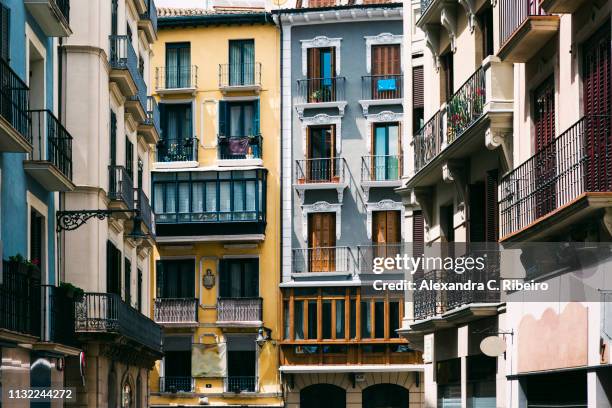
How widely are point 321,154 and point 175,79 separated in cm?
680

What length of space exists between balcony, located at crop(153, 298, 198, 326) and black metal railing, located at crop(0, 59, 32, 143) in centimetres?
3024

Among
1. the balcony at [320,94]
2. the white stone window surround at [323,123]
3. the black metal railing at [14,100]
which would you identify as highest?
the balcony at [320,94]

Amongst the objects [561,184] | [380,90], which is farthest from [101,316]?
[380,90]

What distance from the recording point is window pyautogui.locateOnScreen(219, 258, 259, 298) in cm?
5588

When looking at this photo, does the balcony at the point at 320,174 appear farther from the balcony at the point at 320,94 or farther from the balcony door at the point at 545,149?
the balcony door at the point at 545,149

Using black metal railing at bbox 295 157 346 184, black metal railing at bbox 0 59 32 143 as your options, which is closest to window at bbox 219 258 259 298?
black metal railing at bbox 295 157 346 184

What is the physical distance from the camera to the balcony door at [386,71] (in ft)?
183

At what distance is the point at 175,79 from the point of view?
57.2 metres

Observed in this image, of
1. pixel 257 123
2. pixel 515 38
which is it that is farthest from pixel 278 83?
pixel 515 38

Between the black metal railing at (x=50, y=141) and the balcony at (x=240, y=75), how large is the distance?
26.3 meters

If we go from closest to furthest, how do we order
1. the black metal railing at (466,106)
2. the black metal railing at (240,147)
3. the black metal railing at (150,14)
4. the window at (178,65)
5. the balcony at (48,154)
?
the black metal railing at (466,106) < the balcony at (48,154) < the black metal railing at (150,14) < the black metal railing at (240,147) < the window at (178,65)

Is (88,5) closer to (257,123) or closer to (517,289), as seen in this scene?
(517,289)

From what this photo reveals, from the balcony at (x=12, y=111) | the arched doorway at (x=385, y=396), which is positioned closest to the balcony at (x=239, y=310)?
the arched doorway at (x=385, y=396)

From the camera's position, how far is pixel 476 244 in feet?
86.6
